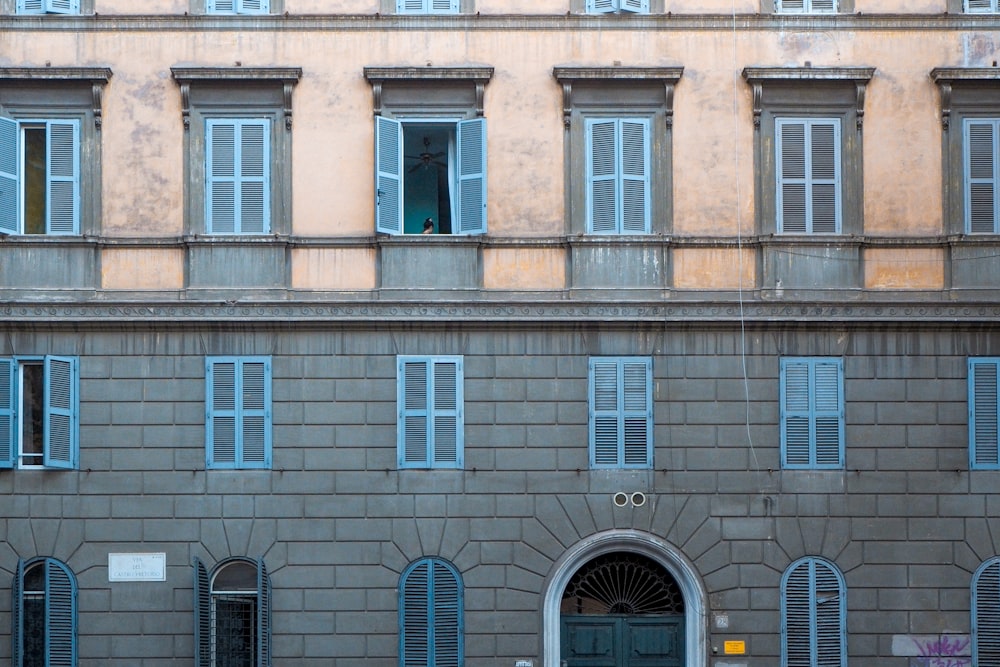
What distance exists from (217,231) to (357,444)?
11.5 ft

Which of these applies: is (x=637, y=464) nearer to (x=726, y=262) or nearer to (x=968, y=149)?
(x=726, y=262)

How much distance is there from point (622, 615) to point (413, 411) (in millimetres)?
3978

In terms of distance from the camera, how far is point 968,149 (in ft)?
71.4

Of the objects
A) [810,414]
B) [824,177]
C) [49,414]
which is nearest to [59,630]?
[49,414]

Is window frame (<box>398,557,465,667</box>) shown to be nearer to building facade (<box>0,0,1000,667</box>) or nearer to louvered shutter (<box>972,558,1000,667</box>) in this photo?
building facade (<box>0,0,1000,667</box>)

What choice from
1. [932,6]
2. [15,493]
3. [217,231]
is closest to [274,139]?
[217,231]

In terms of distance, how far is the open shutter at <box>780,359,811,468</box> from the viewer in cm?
2134

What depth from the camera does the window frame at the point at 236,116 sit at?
21.6m

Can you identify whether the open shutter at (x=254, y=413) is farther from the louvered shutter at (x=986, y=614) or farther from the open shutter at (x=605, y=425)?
the louvered shutter at (x=986, y=614)

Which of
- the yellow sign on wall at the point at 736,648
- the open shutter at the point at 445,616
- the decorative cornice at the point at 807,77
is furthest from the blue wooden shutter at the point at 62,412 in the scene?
the decorative cornice at the point at 807,77

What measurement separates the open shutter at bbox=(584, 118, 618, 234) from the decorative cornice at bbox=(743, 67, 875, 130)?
1.98 metres

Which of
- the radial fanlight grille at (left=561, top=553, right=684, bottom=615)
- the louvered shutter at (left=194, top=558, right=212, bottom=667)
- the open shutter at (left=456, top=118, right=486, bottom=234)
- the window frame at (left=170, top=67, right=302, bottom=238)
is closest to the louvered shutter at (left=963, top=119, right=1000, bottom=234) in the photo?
the radial fanlight grille at (left=561, top=553, right=684, bottom=615)

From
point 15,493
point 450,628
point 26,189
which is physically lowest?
point 450,628

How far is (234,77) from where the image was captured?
2155 centimetres
